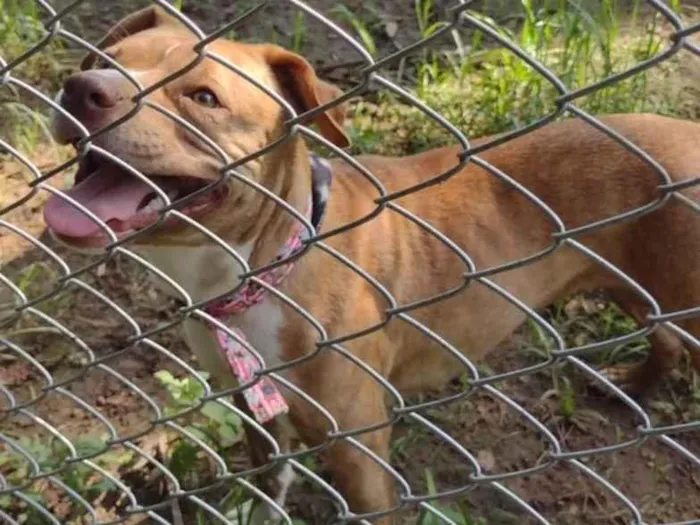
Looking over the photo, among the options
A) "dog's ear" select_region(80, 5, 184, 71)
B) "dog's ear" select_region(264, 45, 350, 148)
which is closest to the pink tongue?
"dog's ear" select_region(264, 45, 350, 148)

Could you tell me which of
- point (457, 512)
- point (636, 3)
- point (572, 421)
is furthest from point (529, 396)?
point (636, 3)

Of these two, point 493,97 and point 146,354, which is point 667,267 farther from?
point 146,354

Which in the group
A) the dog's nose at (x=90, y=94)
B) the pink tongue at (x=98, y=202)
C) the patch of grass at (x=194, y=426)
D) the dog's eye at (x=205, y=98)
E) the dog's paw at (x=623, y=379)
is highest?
the dog's nose at (x=90, y=94)

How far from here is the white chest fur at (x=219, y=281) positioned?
2.50 metres

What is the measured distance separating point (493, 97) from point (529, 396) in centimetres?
114

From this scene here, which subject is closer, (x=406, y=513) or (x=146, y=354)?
(x=406, y=513)

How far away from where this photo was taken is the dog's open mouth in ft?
6.91

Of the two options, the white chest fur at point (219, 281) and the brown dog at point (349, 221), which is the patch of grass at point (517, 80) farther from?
the white chest fur at point (219, 281)

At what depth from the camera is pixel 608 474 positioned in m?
3.12

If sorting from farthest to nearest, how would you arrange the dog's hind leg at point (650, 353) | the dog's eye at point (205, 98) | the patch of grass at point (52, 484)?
1. the dog's hind leg at point (650, 353)
2. the patch of grass at point (52, 484)
3. the dog's eye at point (205, 98)

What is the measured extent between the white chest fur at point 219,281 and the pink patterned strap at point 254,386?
0.14m

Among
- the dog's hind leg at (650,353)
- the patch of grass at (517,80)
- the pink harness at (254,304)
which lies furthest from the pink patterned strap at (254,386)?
the patch of grass at (517,80)

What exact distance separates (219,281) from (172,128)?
19.9 inches

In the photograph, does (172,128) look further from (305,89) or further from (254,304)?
(254,304)
